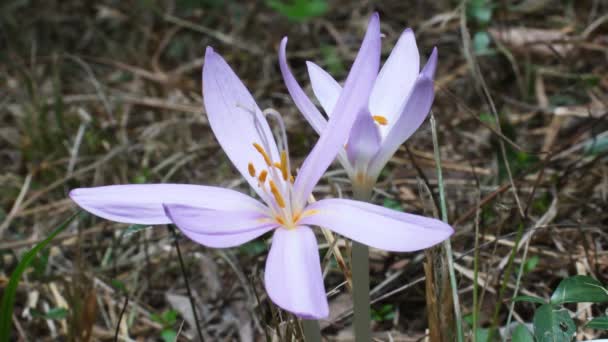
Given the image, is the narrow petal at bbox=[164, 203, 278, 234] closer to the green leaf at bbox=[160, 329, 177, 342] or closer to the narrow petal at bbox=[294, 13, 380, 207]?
the narrow petal at bbox=[294, 13, 380, 207]

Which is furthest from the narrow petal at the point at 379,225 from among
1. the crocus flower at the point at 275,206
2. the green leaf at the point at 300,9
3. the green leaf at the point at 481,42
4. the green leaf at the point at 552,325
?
the green leaf at the point at 300,9

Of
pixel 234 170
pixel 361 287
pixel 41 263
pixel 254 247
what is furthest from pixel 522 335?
pixel 234 170

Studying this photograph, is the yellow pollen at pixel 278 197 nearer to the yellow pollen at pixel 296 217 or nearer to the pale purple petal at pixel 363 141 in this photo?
the yellow pollen at pixel 296 217

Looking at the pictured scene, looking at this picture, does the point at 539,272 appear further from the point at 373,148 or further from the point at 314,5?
the point at 314,5

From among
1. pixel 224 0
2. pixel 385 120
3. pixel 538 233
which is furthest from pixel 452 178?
pixel 224 0

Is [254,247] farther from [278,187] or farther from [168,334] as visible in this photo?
[278,187]
